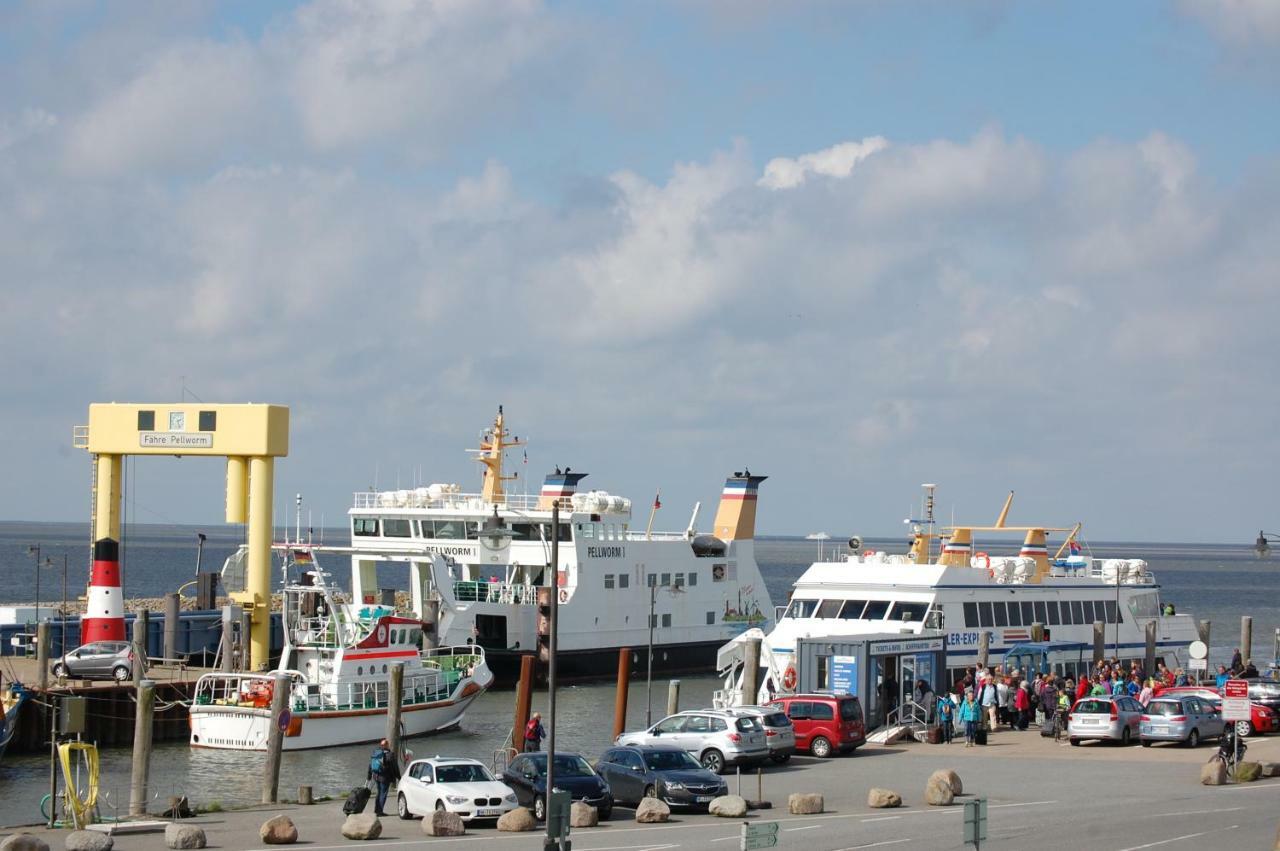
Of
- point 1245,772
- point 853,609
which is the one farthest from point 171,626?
point 1245,772

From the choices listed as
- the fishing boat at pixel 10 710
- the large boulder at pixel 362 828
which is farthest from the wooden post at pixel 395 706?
the large boulder at pixel 362 828

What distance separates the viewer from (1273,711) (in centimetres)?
3684

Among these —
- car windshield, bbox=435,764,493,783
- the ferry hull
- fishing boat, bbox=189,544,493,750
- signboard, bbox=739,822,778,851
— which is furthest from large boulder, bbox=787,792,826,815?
the ferry hull

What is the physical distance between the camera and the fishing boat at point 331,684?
134 ft

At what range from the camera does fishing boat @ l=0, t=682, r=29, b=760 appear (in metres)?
36.7

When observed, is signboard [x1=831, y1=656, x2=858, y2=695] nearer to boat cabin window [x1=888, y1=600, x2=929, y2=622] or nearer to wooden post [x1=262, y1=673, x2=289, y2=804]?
boat cabin window [x1=888, y1=600, x2=929, y2=622]

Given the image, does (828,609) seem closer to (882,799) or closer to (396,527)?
(882,799)

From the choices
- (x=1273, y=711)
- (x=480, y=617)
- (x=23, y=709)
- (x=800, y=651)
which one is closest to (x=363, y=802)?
(x=800, y=651)

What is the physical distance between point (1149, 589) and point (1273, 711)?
17.6 metres

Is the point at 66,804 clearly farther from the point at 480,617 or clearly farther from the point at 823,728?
the point at 480,617

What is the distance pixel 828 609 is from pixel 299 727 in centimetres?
1446

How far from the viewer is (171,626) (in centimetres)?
4912

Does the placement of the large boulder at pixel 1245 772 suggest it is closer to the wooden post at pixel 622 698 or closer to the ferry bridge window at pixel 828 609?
the wooden post at pixel 622 698

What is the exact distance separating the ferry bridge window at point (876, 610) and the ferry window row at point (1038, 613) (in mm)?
2632
